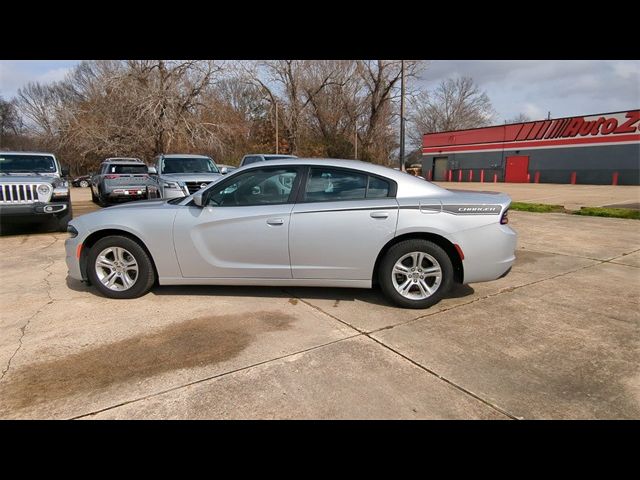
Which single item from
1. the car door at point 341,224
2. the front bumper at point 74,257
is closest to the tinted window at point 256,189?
the car door at point 341,224

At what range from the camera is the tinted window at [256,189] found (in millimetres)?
4086

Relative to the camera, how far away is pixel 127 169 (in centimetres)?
1324

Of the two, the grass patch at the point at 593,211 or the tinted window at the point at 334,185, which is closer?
the tinted window at the point at 334,185

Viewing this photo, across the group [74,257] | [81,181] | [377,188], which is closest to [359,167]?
[377,188]

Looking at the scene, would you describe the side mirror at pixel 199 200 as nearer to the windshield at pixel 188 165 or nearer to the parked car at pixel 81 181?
the windshield at pixel 188 165

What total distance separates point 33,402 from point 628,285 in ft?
19.8

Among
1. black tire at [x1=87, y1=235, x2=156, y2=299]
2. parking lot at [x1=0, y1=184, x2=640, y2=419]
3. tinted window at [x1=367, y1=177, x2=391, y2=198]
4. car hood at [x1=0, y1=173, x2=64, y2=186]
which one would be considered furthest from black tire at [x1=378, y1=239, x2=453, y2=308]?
car hood at [x1=0, y1=173, x2=64, y2=186]

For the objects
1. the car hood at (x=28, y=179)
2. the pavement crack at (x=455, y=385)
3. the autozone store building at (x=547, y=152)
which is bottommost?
the pavement crack at (x=455, y=385)

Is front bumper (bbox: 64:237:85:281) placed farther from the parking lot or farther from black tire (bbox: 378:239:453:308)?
black tire (bbox: 378:239:453:308)

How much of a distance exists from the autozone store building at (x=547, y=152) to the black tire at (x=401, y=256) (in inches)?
1200

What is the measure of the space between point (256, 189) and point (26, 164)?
7.90 metres

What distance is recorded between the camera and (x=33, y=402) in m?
2.46
